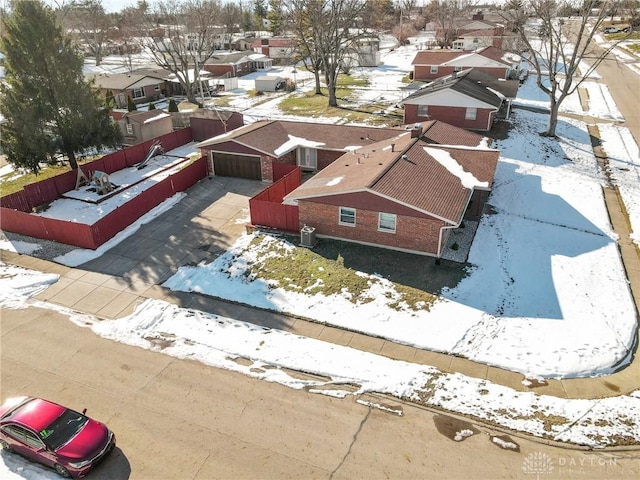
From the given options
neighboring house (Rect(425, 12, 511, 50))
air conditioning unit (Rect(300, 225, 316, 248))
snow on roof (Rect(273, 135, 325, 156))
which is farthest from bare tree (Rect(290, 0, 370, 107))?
neighboring house (Rect(425, 12, 511, 50))

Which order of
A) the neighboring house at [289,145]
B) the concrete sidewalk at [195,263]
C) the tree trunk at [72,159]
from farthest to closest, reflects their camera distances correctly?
the tree trunk at [72,159], the neighboring house at [289,145], the concrete sidewalk at [195,263]

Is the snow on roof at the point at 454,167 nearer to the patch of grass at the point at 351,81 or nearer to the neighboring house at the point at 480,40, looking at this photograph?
the patch of grass at the point at 351,81

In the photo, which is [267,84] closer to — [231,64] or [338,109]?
[231,64]

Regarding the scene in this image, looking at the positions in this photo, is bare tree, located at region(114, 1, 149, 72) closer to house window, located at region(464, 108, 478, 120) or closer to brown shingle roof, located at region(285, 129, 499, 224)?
house window, located at region(464, 108, 478, 120)

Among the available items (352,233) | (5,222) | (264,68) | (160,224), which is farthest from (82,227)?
(264,68)

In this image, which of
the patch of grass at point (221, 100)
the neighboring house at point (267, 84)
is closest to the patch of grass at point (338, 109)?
the neighboring house at point (267, 84)

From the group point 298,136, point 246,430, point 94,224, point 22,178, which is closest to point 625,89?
point 298,136
